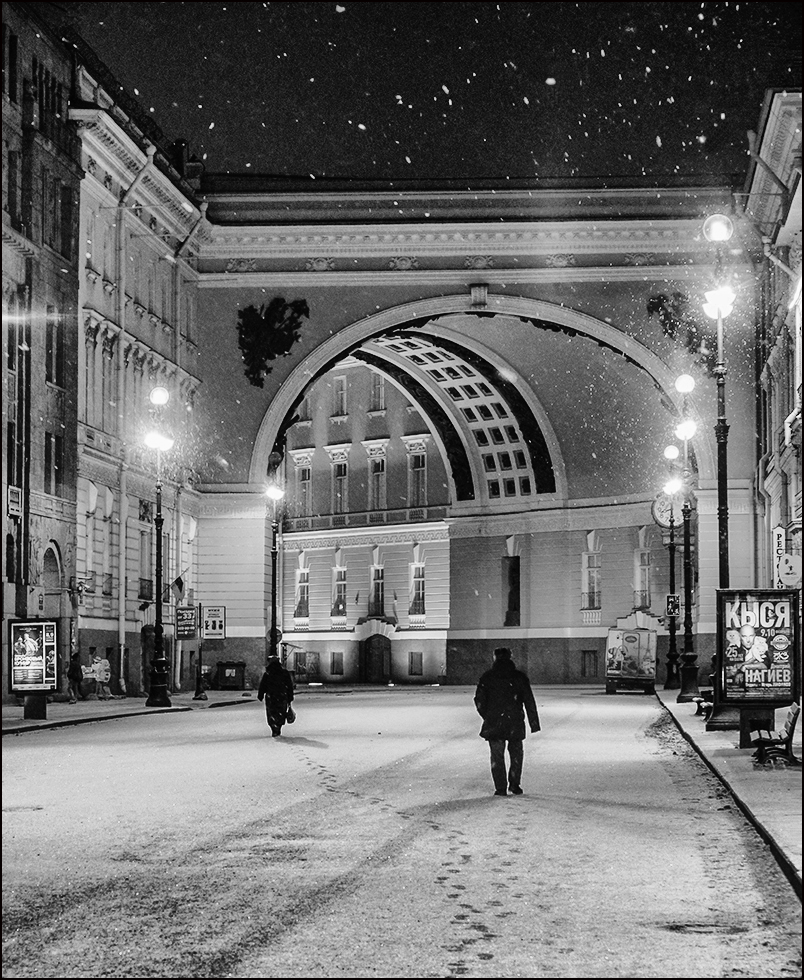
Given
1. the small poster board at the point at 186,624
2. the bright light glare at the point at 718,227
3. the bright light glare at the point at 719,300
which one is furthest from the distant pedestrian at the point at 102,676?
the bright light glare at the point at 718,227

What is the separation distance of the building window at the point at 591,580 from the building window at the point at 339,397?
15.1m

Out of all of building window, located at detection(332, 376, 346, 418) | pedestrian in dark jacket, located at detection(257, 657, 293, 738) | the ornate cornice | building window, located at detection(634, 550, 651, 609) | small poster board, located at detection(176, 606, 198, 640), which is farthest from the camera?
building window, located at detection(332, 376, 346, 418)

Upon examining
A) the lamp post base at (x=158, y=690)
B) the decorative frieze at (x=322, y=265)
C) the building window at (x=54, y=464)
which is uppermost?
the decorative frieze at (x=322, y=265)

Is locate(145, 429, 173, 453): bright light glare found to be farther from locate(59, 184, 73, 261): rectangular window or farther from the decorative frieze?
the decorative frieze

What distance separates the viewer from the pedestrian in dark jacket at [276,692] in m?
27.2

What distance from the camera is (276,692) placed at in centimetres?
2756

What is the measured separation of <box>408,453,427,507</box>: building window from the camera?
77.6 meters

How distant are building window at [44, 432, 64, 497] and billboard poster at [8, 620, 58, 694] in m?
10.3

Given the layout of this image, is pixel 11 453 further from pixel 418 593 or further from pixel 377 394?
pixel 377 394

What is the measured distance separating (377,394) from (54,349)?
3585 centimetres

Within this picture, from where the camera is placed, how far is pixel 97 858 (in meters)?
12.1

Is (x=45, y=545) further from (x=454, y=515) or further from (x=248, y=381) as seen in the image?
(x=454, y=515)

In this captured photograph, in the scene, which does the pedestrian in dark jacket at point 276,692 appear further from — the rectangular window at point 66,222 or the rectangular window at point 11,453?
the rectangular window at point 66,222

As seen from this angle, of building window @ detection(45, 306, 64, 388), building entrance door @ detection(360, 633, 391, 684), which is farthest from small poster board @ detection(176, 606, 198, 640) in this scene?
building entrance door @ detection(360, 633, 391, 684)
